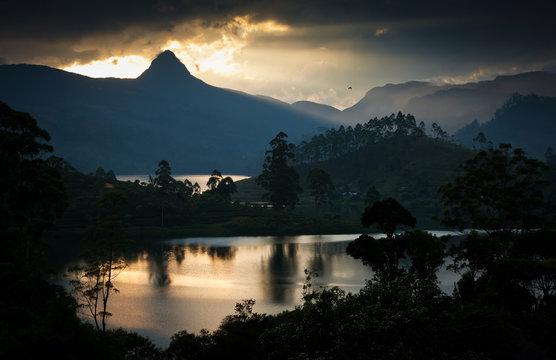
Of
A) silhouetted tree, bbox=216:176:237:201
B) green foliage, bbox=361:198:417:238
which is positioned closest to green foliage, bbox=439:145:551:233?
green foliage, bbox=361:198:417:238

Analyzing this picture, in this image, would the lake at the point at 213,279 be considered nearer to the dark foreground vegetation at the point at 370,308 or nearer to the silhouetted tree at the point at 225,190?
the dark foreground vegetation at the point at 370,308

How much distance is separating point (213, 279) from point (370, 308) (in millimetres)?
46550

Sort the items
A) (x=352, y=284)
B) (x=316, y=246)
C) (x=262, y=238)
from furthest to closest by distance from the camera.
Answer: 1. (x=262, y=238)
2. (x=316, y=246)
3. (x=352, y=284)

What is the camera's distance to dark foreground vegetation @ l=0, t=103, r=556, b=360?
20562 millimetres

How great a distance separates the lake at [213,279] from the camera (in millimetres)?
48219

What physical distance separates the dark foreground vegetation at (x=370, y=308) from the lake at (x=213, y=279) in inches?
404

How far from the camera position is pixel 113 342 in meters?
24.6

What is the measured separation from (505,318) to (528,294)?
6193 millimetres

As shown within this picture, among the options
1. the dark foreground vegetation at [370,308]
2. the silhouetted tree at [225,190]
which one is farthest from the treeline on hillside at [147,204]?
the dark foreground vegetation at [370,308]

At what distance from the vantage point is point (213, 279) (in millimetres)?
65938

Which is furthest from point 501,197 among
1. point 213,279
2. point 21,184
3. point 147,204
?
point 147,204

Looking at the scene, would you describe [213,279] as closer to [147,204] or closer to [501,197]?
[501,197]

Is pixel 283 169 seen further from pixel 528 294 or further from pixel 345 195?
pixel 528 294

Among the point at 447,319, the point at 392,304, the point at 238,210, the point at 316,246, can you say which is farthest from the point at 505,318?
the point at 238,210
